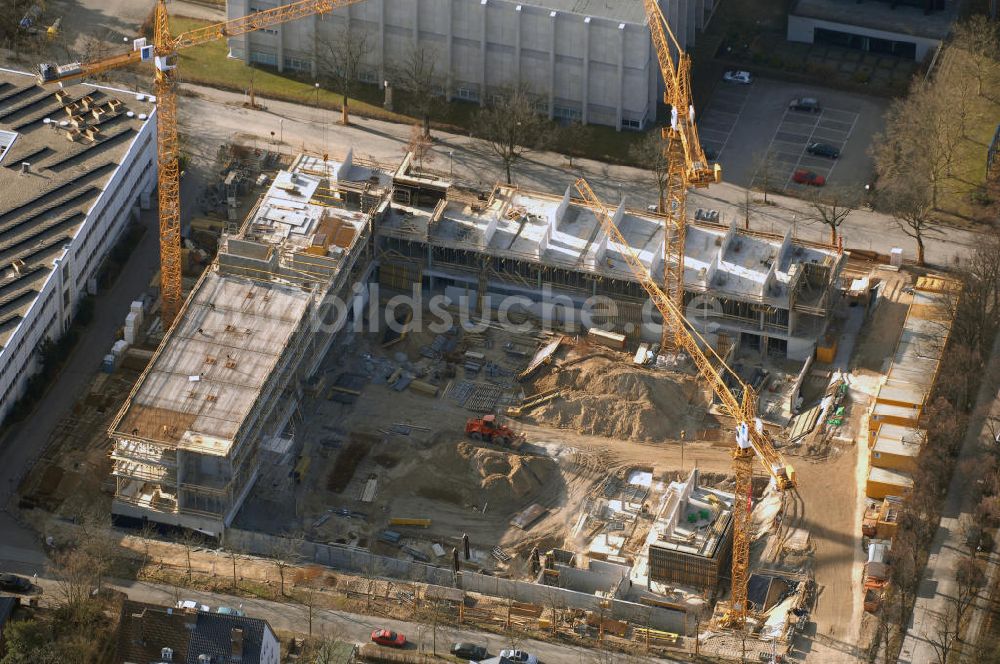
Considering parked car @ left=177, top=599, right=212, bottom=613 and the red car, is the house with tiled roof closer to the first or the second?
parked car @ left=177, top=599, right=212, bottom=613

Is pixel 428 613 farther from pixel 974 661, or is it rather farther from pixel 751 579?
pixel 974 661

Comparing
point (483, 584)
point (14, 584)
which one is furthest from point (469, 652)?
point (14, 584)

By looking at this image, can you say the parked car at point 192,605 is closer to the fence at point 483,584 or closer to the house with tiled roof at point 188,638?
the house with tiled roof at point 188,638

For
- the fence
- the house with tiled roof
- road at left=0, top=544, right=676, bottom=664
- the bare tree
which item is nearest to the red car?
road at left=0, top=544, right=676, bottom=664

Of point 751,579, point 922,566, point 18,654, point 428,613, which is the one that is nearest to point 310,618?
point 428,613

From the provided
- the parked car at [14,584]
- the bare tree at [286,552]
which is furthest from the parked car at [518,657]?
the parked car at [14,584]

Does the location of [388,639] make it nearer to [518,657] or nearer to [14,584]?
[518,657]

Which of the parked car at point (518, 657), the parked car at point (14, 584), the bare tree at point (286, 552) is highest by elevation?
the bare tree at point (286, 552)
